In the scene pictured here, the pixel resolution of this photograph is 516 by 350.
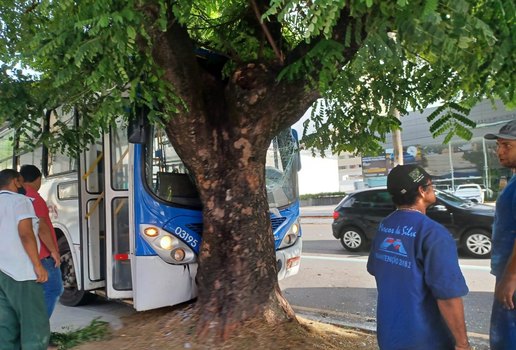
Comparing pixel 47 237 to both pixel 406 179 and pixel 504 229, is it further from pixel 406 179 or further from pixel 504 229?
pixel 504 229

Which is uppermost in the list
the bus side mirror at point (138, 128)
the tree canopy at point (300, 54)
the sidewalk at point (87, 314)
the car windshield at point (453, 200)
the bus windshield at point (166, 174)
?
the tree canopy at point (300, 54)

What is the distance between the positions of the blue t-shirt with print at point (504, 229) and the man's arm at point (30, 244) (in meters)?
3.48

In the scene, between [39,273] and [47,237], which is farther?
[47,237]

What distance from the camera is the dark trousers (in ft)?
13.0

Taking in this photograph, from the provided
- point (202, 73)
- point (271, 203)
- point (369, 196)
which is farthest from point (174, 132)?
point (369, 196)

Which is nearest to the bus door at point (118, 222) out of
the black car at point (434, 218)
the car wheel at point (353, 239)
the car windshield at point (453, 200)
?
the black car at point (434, 218)

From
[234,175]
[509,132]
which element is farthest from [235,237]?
[509,132]

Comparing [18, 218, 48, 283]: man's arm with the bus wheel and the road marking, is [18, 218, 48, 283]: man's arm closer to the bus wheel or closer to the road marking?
the bus wheel

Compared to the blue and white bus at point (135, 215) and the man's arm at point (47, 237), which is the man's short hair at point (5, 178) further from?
the blue and white bus at point (135, 215)

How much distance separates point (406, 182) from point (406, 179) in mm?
28

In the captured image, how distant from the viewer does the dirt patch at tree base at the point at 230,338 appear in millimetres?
4367

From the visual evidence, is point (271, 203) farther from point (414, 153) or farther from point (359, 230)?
point (414, 153)

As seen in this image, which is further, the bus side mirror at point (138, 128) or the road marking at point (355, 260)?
the road marking at point (355, 260)

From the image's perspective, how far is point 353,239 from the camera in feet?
39.9
